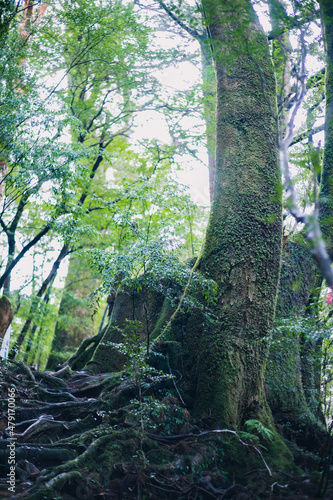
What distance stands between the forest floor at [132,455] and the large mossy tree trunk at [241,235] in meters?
0.43

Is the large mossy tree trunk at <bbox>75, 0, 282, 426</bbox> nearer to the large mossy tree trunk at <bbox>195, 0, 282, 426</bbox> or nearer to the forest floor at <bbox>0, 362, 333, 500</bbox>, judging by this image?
the large mossy tree trunk at <bbox>195, 0, 282, 426</bbox>

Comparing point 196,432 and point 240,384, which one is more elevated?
point 240,384

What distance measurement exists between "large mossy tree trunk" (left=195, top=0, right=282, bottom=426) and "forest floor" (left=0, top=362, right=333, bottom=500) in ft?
1.40

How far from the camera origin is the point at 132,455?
3.43 m

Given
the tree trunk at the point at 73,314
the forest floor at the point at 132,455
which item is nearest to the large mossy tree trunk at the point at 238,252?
the forest floor at the point at 132,455

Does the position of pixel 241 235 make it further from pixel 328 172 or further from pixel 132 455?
pixel 132 455

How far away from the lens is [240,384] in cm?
420

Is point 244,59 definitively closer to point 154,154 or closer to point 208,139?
point 208,139

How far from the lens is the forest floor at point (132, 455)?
→ 2951 millimetres

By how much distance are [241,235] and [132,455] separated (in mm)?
2774

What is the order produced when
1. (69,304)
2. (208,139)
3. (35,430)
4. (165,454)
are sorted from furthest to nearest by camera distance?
(69,304) → (208,139) → (35,430) → (165,454)

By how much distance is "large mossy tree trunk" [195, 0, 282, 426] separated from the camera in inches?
165

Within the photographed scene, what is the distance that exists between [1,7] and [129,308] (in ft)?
19.8

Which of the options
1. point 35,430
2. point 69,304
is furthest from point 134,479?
point 69,304
